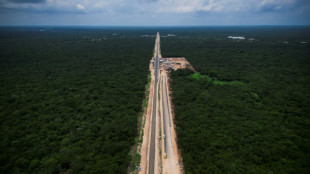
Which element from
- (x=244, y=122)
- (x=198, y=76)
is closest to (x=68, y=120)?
(x=244, y=122)

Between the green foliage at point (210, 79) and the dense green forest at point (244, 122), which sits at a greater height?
the green foliage at point (210, 79)

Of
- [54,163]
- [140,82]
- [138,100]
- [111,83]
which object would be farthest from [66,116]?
[140,82]

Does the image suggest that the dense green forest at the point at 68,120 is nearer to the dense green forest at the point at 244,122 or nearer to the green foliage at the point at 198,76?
the dense green forest at the point at 244,122

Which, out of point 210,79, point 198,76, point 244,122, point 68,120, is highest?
point 198,76

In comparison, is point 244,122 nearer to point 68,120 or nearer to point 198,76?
point 198,76

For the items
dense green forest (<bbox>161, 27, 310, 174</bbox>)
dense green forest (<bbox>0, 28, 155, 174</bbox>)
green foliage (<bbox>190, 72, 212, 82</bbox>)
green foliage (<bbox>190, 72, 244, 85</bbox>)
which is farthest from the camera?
green foliage (<bbox>190, 72, 212, 82</bbox>)

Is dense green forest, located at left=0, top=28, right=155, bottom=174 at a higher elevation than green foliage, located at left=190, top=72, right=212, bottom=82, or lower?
lower

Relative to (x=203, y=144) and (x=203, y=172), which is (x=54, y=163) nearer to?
(x=203, y=172)

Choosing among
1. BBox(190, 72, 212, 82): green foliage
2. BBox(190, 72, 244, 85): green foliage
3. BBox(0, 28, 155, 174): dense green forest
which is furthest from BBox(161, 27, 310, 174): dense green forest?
BBox(0, 28, 155, 174): dense green forest

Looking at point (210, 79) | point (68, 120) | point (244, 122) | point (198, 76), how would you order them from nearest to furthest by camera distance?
point (244, 122) < point (68, 120) < point (210, 79) < point (198, 76)

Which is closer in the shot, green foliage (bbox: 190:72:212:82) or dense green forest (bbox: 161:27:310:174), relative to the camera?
dense green forest (bbox: 161:27:310:174)

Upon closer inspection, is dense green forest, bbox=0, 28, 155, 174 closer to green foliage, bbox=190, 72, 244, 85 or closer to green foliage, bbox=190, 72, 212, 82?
green foliage, bbox=190, 72, 212, 82

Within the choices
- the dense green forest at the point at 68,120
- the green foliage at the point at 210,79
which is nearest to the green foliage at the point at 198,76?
the green foliage at the point at 210,79
